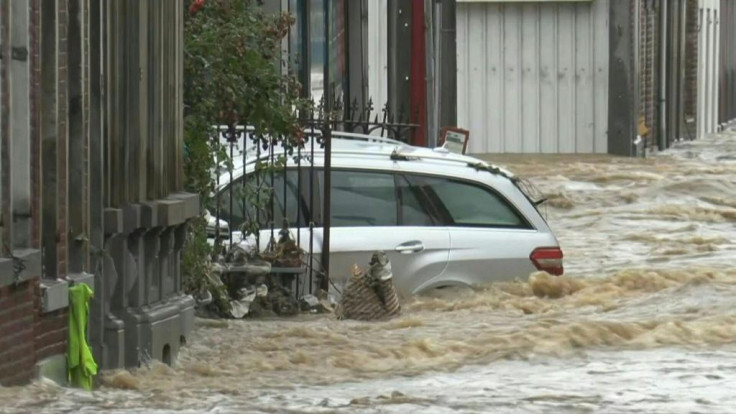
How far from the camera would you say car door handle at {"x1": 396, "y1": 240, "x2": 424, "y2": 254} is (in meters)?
14.9

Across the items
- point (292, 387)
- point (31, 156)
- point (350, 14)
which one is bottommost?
point (292, 387)

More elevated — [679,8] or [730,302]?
[679,8]

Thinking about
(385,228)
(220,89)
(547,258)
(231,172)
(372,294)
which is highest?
(220,89)

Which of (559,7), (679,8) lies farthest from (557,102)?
(679,8)

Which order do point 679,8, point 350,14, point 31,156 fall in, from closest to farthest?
point 31,156 < point 350,14 < point 679,8

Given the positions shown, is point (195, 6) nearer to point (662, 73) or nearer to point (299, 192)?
point (299, 192)

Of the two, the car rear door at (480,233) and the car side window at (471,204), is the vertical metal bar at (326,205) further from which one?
the car side window at (471,204)

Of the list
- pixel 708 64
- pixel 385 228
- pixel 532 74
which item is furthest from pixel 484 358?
pixel 708 64

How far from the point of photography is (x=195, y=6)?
13797mm

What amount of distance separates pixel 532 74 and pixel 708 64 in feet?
46.1

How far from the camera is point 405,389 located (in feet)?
36.7

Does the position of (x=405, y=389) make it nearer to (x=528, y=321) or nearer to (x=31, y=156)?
(x=31, y=156)

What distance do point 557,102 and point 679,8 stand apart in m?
8.37

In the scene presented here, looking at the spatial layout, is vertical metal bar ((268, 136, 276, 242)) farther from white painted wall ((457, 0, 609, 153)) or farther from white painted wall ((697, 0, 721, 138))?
white painted wall ((697, 0, 721, 138))
